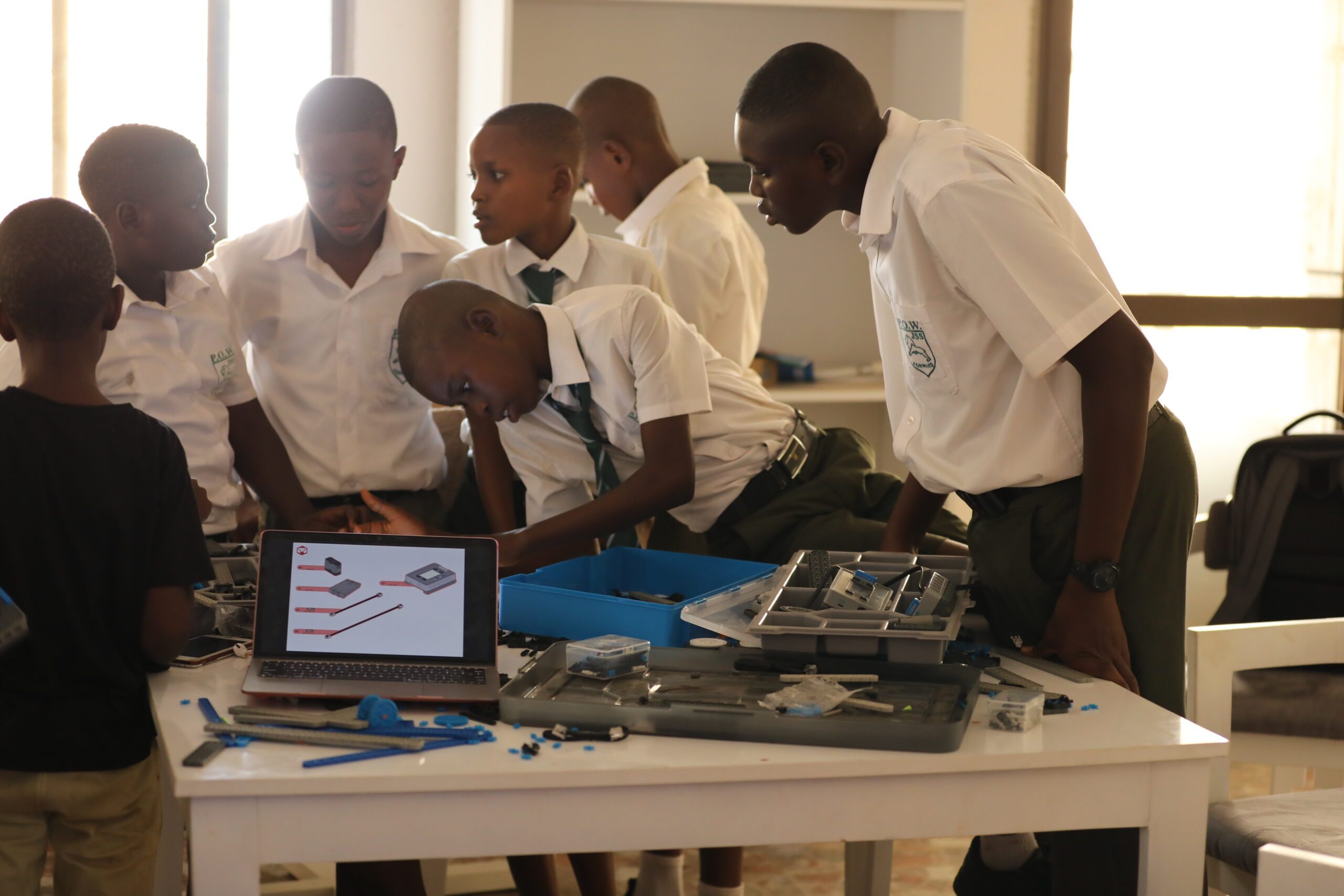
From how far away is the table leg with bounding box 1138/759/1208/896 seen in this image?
111 cm

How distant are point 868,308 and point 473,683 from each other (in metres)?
2.60

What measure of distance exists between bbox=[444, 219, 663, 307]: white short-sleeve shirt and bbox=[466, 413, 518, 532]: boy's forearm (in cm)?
25

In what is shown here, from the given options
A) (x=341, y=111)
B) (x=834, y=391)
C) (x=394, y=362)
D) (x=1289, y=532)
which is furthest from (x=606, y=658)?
(x=834, y=391)

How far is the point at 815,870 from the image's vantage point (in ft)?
8.39

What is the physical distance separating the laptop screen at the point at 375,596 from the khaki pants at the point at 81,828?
261 millimetres

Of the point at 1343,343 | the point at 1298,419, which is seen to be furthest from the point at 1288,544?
the point at 1343,343

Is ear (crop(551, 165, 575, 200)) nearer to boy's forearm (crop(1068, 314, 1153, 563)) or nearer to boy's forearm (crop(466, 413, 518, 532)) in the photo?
boy's forearm (crop(466, 413, 518, 532))

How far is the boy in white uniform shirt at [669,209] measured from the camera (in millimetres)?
2646

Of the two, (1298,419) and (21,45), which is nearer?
(1298,419)

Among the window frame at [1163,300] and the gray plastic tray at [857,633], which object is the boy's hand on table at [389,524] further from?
the window frame at [1163,300]

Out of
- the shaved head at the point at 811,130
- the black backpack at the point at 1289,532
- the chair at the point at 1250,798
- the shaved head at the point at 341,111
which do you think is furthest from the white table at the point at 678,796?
the black backpack at the point at 1289,532

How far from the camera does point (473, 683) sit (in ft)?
3.93

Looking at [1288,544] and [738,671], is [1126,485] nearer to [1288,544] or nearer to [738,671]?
[738,671]

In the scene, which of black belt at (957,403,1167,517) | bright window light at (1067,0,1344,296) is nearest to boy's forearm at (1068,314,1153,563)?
black belt at (957,403,1167,517)
